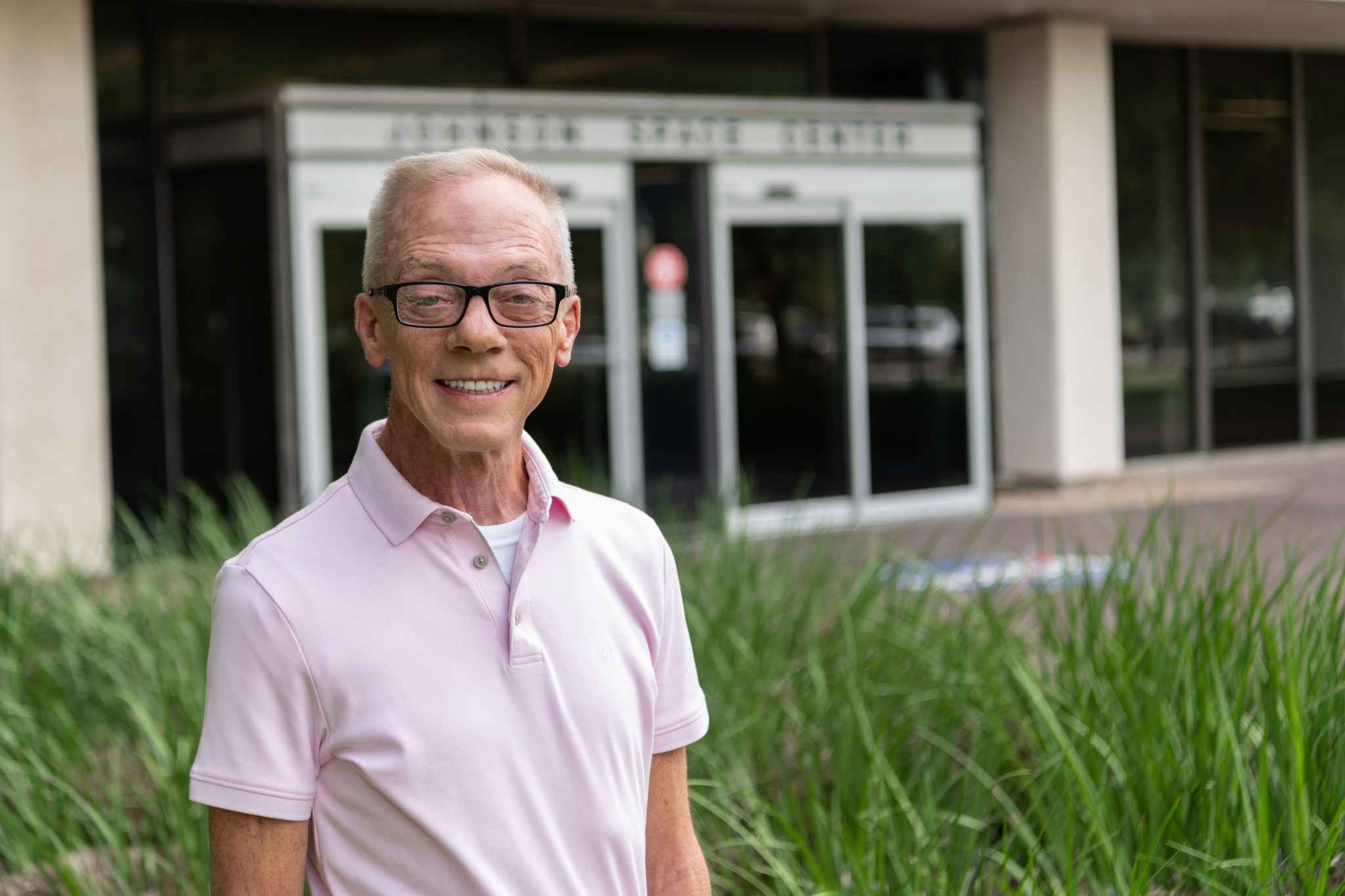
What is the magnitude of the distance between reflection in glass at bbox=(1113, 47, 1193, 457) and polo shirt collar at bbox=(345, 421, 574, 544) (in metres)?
12.7

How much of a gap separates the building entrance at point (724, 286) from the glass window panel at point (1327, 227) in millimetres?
5175

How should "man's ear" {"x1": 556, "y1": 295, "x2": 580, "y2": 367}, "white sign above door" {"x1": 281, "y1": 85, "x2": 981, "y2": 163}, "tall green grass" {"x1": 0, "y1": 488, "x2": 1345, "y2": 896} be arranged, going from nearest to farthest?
"man's ear" {"x1": 556, "y1": 295, "x2": 580, "y2": 367}
"tall green grass" {"x1": 0, "y1": 488, "x2": 1345, "y2": 896}
"white sign above door" {"x1": 281, "y1": 85, "x2": 981, "y2": 163}

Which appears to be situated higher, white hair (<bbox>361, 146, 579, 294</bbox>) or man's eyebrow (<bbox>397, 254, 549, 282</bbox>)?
white hair (<bbox>361, 146, 579, 294</bbox>)

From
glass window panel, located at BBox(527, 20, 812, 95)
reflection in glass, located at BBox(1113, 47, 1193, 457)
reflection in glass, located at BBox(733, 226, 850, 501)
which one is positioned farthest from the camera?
reflection in glass, located at BBox(1113, 47, 1193, 457)

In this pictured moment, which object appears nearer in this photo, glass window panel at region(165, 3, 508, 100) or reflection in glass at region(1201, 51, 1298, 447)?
glass window panel at region(165, 3, 508, 100)

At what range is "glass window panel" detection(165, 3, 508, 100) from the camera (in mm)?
10312

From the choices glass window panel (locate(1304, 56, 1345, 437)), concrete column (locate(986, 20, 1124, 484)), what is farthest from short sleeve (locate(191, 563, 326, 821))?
glass window panel (locate(1304, 56, 1345, 437))

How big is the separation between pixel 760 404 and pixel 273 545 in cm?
939

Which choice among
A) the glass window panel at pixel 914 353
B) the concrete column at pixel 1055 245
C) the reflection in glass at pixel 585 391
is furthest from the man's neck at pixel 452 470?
the concrete column at pixel 1055 245

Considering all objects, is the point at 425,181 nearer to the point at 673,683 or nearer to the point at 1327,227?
the point at 673,683

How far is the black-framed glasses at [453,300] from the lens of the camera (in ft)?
5.81

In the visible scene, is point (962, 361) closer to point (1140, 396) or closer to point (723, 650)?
point (1140, 396)

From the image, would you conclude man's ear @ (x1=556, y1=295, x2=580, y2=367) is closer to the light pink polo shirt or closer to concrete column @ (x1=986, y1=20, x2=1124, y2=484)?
the light pink polo shirt

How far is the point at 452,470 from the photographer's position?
1830 millimetres
